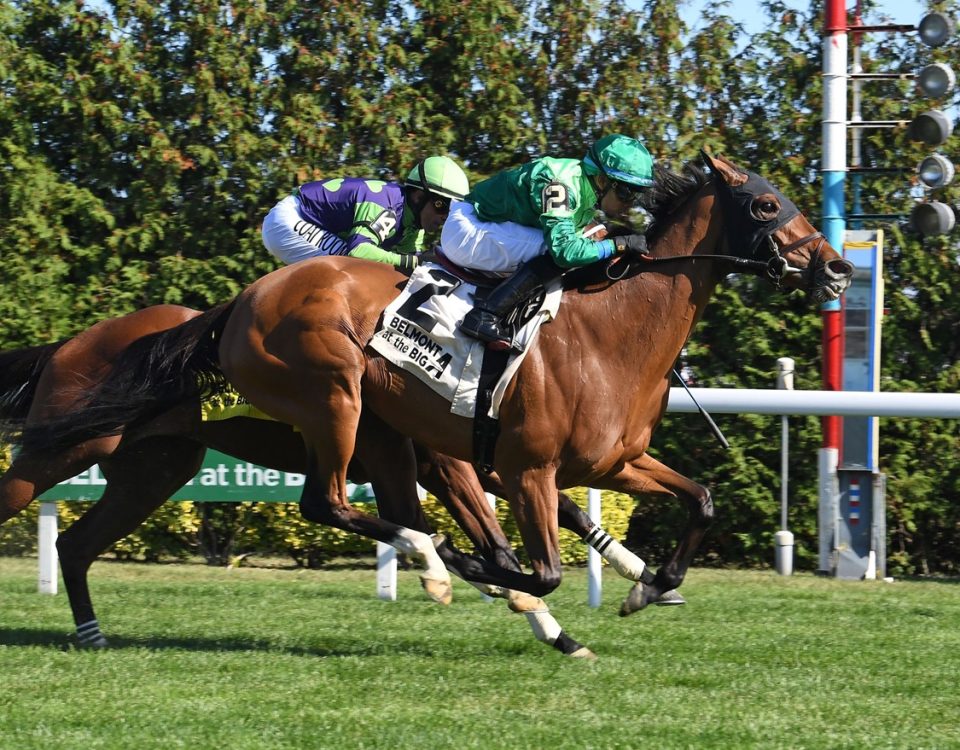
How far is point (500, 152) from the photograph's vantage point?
924 cm

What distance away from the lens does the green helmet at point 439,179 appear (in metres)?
5.69

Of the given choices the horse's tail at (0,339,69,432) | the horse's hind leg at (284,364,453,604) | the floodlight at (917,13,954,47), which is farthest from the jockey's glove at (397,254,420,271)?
the floodlight at (917,13,954,47)

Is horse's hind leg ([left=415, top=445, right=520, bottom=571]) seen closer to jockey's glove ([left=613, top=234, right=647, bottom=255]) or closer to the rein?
jockey's glove ([left=613, top=234, right=647, bottom=255])

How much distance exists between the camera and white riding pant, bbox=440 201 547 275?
5.04 meters

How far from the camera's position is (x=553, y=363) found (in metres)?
4.94

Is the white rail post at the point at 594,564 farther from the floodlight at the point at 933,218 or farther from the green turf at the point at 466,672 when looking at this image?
the floodlight at the point at 933,218

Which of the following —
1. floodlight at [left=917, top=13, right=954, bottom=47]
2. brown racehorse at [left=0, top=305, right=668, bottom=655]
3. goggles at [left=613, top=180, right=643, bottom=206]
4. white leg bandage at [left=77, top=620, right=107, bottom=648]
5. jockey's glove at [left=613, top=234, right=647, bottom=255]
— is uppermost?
floodlight at [left=917, top=13, right=954, bottom=47]

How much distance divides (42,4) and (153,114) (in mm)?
988

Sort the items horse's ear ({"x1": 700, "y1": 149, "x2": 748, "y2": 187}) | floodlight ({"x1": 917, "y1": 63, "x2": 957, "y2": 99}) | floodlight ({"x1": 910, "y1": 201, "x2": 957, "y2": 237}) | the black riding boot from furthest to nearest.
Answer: floodlight ({"x1": 917, "y1": 63, "x2": 957, "y2": 99}) → floodlight ({"x1": 910, "y1": 201, "x2": 957, "y2": 237}) → horse's ear ({"x1": 700, "y1": 149, "x2": 748, "y2": 187}) → the black riding boot

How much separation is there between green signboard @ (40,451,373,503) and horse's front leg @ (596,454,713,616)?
200 centimetres

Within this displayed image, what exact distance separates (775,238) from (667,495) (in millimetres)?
1127

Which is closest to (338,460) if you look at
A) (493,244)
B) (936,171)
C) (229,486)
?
(493,244)

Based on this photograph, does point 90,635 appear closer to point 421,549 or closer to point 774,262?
point 421,549

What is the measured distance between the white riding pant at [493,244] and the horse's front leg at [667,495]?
2.96ft
